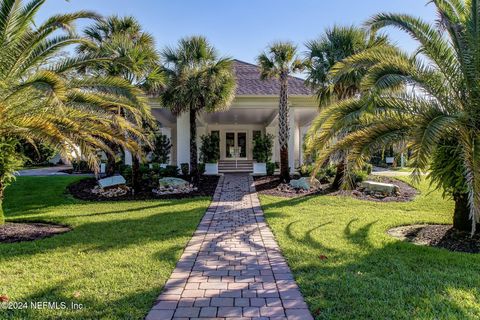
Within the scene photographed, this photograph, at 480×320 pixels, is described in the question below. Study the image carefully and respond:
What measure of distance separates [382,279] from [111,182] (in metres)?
12.2

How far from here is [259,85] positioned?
19375mm

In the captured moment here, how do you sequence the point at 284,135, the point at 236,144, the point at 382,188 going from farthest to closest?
1. the point at 236,144
2. the point at 284,135
3. the point at 382,188

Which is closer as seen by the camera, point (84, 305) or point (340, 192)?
point (84, 305)

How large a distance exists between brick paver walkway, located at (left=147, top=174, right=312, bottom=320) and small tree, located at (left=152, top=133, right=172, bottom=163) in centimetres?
1381

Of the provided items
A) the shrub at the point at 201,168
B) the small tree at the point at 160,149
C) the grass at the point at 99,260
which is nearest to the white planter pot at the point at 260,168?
the shrub at the point at 201,168

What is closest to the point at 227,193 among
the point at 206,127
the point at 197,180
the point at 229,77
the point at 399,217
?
the point at 197,180

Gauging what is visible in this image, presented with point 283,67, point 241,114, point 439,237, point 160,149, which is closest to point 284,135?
point 283,67

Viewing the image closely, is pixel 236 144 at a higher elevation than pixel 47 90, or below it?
below

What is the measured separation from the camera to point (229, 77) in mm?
14250

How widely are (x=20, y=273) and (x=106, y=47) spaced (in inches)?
352

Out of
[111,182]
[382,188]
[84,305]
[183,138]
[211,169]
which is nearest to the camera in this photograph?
[84,305]

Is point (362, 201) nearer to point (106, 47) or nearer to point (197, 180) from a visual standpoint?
point (197, 180)

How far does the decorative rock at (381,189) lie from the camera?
12.8m

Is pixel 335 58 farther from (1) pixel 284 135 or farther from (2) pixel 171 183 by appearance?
(2) pixel 171 183
